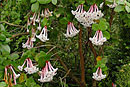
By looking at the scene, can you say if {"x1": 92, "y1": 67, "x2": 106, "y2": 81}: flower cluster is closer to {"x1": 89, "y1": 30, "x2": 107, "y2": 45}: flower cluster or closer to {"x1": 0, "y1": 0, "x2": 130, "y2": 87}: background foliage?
{"x1": 0, "y1": 0, "x2": 130, "y2": 87}: background foliage

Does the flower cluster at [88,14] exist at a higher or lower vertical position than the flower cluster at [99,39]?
higher

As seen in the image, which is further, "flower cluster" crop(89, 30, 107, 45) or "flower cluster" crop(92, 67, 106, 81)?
"flower cluster" crop(92, 67, 106, 81)

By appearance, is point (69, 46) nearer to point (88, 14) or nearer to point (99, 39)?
point (99, 39)

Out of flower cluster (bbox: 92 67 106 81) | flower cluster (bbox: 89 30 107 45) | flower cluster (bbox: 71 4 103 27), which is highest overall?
flower cluster (bbox: 71 4 103 27)

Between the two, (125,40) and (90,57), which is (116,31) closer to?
(125,40)

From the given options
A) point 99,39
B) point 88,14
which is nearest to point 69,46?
point 99,39

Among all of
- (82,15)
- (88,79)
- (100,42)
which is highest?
(82,15)

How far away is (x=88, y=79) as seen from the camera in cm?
286

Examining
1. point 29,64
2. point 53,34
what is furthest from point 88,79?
point 29,64

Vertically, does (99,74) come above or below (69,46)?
below

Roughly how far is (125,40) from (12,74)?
7.88 feet

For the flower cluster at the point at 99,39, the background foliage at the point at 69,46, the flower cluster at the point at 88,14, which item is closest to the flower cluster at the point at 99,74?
the background foliage at the point at 69,46

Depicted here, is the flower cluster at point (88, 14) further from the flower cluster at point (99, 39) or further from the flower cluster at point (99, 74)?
the flower cluster at point (99, 74)

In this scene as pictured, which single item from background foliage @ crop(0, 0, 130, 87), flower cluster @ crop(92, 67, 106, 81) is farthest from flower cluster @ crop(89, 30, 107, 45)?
flower cluster @ crop(92, 67, 106, 81)
